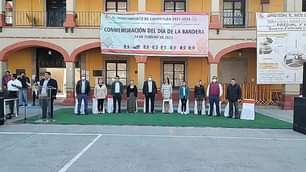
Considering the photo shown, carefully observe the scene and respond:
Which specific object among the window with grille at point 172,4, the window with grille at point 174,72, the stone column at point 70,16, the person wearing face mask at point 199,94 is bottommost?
the person wearing face mask at point 199,94

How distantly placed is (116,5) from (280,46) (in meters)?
11.4

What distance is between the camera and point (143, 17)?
24000 mm

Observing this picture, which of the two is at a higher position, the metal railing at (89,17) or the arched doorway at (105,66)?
the metal railing at (89,17)

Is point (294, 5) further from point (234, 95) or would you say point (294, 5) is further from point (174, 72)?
point (174, 72)

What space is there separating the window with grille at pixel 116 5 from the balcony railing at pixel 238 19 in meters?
6.25

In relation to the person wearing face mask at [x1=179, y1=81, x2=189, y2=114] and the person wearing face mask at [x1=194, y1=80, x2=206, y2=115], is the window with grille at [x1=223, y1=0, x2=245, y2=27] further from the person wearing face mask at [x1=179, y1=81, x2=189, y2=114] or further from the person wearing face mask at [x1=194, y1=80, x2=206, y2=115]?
the person wearing face mask at [x1=179, y1=81, x2=189, y2=114]

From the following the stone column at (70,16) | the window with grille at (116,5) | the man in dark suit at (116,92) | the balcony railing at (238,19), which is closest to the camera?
the man in dark suit at (116,92)

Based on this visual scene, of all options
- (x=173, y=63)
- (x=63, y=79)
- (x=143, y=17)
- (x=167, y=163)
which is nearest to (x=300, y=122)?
(x=167, y=163)

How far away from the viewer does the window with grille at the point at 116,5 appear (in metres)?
29.0

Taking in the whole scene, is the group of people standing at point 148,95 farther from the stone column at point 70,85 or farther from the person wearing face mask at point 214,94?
the stone column at point 70,85

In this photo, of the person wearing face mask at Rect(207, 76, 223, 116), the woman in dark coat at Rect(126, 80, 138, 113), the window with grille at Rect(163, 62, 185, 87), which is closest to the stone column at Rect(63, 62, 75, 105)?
the woman in dark coat at Rect(126, 80, 138, 113)

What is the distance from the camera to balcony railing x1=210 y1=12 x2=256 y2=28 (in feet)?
91.7

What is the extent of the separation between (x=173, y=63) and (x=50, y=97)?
1258 cm

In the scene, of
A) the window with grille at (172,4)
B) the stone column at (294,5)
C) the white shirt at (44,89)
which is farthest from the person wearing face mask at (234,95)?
the window with grille at (172,4)
